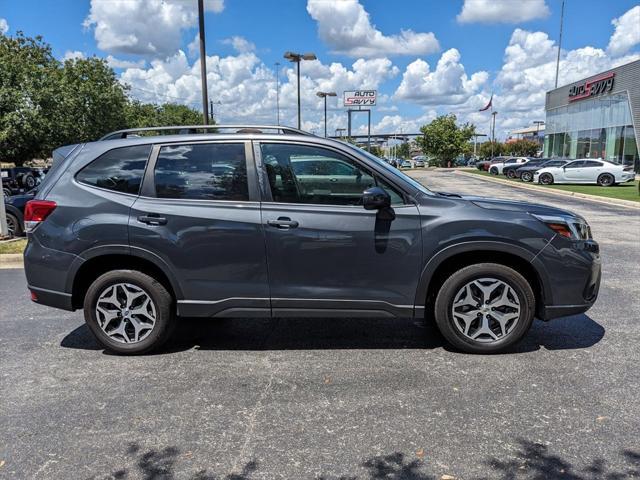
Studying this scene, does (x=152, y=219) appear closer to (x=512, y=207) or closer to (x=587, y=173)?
(x=512, y=207)

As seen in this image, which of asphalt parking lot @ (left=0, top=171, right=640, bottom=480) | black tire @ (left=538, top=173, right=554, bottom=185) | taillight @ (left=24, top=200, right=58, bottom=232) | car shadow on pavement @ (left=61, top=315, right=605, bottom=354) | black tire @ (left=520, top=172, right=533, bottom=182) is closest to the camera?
asphalt parking lot @ (left=0, top=171, right=640, bottom=480)

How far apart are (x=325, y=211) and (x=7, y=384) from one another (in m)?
2.70

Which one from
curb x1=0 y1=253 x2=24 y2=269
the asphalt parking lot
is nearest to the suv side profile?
the asphalt parking lot

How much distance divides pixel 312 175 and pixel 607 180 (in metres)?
27.2

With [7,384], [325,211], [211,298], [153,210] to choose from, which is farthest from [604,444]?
[7,384]

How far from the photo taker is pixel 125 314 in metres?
4.35

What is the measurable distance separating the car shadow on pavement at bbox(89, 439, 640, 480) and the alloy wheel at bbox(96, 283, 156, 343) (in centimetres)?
156

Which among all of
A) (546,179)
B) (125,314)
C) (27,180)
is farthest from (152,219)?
(546,179)

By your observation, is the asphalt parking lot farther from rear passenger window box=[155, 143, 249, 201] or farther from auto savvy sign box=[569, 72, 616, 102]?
auto savvy sign box=[569, 72, 616, 102]

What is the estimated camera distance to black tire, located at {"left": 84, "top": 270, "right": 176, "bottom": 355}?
4.26m

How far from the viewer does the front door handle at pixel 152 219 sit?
4.15m

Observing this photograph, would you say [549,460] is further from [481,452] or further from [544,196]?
[544,196]

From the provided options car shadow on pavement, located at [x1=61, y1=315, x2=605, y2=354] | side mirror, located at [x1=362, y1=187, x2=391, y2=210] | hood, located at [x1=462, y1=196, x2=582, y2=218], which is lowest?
car shadow on pavement, located at [x1=61, y1=315, x2=605, y2=354]

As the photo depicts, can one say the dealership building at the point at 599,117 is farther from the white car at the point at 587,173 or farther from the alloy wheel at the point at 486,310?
the alloy wheel at the point at 486,310
